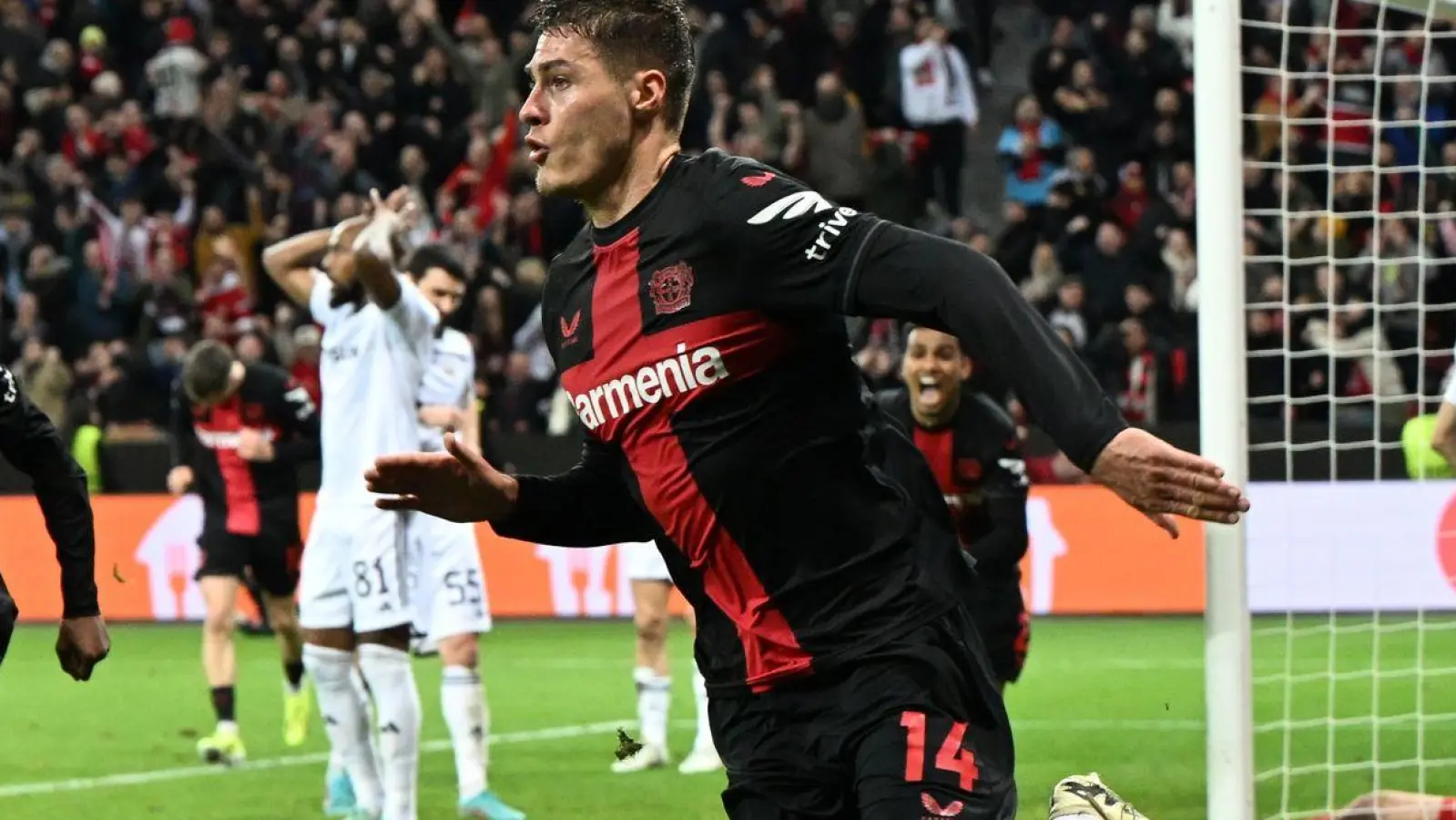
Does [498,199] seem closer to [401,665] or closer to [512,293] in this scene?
[512,293]

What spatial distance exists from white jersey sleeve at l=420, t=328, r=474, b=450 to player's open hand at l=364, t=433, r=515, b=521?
4619mm

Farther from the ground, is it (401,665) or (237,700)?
(401,665)

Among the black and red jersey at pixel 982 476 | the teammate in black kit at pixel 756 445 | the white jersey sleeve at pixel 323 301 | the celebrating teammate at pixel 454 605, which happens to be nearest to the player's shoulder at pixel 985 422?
the black and red jersey at pixel 982 476

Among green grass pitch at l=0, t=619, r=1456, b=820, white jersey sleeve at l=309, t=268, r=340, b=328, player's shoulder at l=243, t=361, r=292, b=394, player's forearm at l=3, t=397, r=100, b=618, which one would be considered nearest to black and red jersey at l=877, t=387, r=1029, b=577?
green grass pitch at l=0, t=619, r=1456, b=820

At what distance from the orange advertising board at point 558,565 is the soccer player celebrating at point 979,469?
639cm

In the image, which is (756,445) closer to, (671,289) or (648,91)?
(671,289)

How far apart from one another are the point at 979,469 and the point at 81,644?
121 inches

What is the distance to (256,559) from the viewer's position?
1088cm

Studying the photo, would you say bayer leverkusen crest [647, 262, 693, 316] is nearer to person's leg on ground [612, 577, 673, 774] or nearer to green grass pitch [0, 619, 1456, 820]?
green grass pitch [0, 619, 1456, 820]

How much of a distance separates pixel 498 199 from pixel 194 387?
384 inches

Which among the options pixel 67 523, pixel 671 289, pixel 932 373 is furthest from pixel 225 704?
pixel 671 289

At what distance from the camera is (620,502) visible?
395 centimetres

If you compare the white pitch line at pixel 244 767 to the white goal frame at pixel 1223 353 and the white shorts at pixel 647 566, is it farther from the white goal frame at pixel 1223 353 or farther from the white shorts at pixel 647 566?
the white goal frame at pixel 1223 353

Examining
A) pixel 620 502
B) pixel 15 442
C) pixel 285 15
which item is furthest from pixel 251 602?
pixel 620 502
